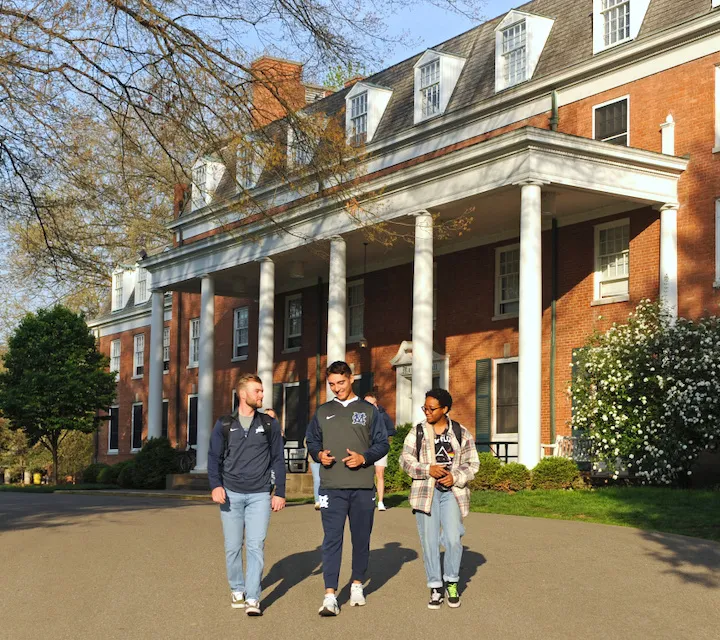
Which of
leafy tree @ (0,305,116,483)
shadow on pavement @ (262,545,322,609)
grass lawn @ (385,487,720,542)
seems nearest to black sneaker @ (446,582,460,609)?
shadow on pavement @ (262,545,322,609)

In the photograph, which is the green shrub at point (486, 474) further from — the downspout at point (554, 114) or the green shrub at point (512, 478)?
the downspout at point (554, 114)

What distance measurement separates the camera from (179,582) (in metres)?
10.6

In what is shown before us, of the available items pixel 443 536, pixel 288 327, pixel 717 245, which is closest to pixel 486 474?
pixel 717 245

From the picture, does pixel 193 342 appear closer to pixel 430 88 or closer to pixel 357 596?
pixel 430 88

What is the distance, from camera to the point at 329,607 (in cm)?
876

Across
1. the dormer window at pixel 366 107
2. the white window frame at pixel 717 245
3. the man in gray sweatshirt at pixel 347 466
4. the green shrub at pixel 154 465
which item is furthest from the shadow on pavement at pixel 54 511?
the dormer window at pixel 366 107

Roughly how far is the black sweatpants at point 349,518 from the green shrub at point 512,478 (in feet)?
42.3

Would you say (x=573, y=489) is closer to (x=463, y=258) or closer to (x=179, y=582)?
(x=463, y=258)

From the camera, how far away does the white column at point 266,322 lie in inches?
1230

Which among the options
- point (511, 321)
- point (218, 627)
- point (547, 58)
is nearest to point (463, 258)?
point (511, 321)

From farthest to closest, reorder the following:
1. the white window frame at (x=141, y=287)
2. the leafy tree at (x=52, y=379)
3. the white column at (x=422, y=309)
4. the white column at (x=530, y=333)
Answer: the white window frame at (x=141, y=287)
the leafy tree at (x=52, y=379)
the white column at (x=422, y=309)
the white column at (x=530, y=333)

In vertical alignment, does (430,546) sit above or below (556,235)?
below

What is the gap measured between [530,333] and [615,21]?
327 inches

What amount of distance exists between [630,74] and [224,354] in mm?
20711
